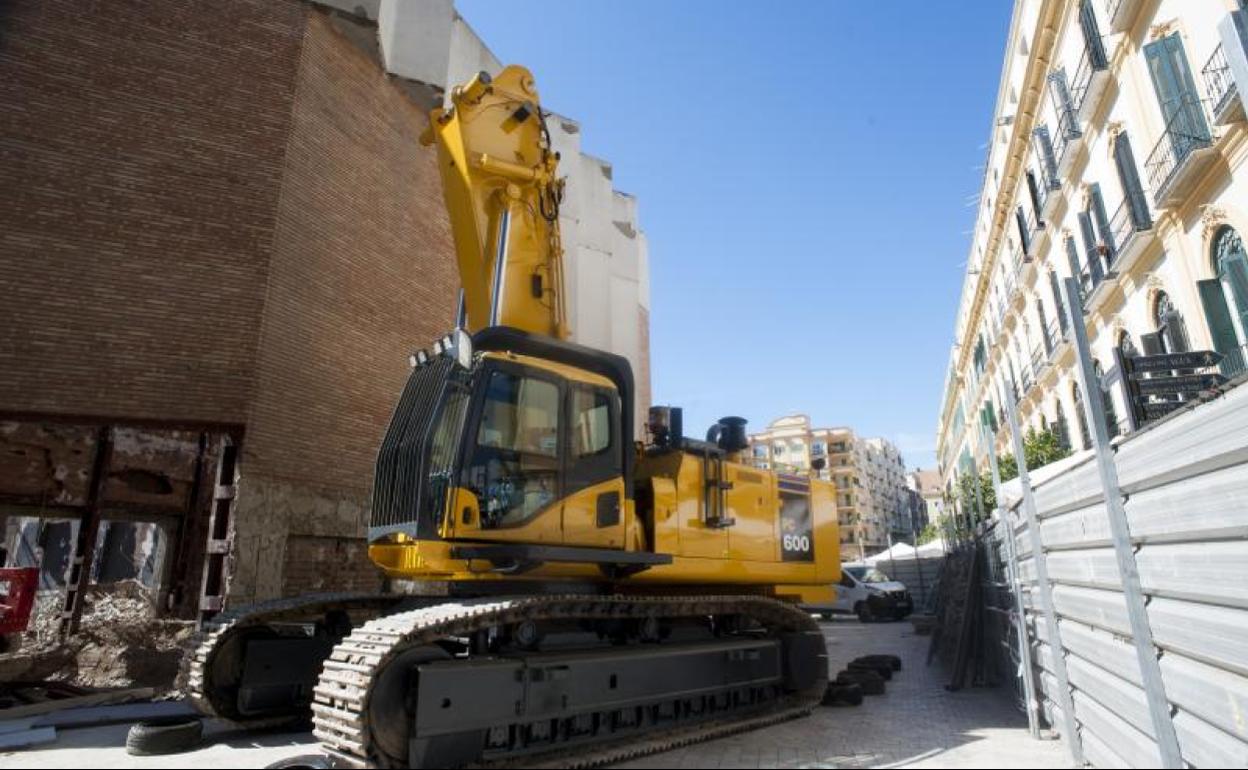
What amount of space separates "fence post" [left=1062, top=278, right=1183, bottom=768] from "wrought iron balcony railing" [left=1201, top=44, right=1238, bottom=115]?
1009cm

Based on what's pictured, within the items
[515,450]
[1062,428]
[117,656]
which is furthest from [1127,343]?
[117,656]

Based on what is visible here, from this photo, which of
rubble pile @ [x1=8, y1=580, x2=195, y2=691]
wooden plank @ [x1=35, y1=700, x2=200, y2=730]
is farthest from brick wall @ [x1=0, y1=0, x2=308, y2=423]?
wooden plank @ [x1=35, y1=700, x2=200, y2=730]

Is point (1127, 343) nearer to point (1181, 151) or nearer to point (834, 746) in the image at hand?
point (1181, 151)

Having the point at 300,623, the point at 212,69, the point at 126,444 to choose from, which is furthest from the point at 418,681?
the point at 126,444

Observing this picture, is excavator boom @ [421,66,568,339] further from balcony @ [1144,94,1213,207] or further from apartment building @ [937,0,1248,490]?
balcony @ [1144,94,1213,207]

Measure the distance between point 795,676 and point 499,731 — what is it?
12.2 ft

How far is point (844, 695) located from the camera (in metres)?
7.51

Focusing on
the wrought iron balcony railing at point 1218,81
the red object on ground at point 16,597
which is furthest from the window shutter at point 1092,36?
the red object on ground at point 16,597

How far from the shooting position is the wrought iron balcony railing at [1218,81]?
10.2 m

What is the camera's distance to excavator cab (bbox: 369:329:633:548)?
4.81m

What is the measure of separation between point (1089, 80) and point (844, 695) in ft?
48.0

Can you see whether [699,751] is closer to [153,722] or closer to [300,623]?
[300,623]

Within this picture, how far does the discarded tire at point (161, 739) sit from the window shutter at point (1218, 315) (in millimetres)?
15176

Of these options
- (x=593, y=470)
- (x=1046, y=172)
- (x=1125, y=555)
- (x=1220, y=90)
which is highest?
(x=1046, y=172)
